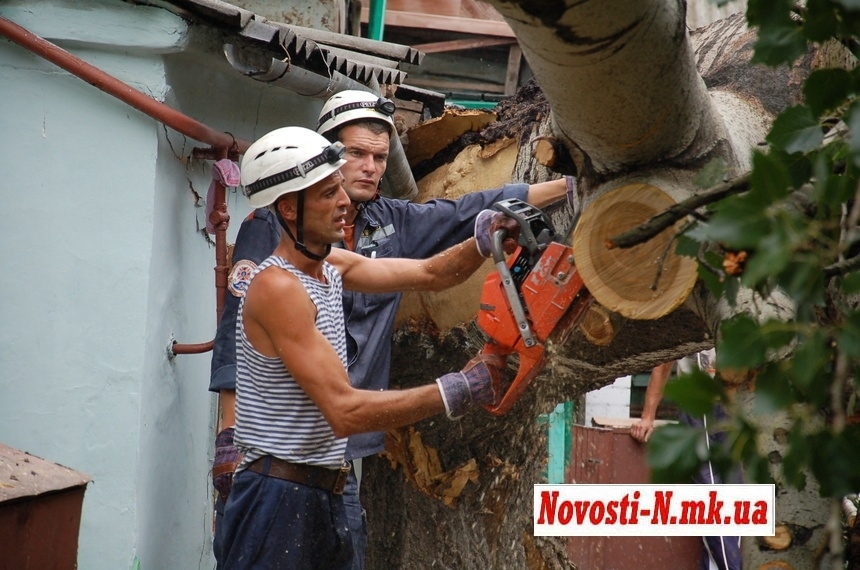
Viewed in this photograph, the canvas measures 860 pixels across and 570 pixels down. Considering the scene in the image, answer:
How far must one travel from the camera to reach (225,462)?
3459 mm

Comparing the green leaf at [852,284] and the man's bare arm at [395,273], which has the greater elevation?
the man's bare arm at [395,273]

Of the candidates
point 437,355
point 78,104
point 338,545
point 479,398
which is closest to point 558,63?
point 479,398

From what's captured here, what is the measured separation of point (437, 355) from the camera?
407cm

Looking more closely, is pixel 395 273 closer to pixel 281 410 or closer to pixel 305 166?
pixel 305 166

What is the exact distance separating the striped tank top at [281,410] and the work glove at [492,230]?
0.52 m

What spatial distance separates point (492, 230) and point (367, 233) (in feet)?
3.25

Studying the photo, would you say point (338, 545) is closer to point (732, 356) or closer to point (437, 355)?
point (437, 355)

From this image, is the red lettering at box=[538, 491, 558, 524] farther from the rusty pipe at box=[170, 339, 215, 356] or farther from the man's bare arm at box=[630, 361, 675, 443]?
the man's bare arm at box=[630, 361, 675, 443]

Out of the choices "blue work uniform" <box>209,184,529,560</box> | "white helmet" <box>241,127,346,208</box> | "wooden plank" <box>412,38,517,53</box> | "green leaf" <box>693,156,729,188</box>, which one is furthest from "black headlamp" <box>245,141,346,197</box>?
"wooden plank" <box>412,38,517,53</box>

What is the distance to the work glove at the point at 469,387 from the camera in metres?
2.74

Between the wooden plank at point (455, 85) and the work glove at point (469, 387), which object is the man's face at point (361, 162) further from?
the wooden plank at point (455, 85)

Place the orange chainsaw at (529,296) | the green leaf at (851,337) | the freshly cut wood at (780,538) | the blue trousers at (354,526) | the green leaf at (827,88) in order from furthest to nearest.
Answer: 1. the blue trousers at (354,526)
2. the orange chainsaw at (529,296)
3. the freshly cut wood at (780,538)
4. the green leaf at (827,88)
5. the green leaf at (851,337)

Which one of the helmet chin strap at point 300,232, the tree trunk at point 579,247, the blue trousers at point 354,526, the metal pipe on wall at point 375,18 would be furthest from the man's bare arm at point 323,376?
the metal pipe on wall at point 375,18

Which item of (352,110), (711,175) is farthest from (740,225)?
(352,110)
